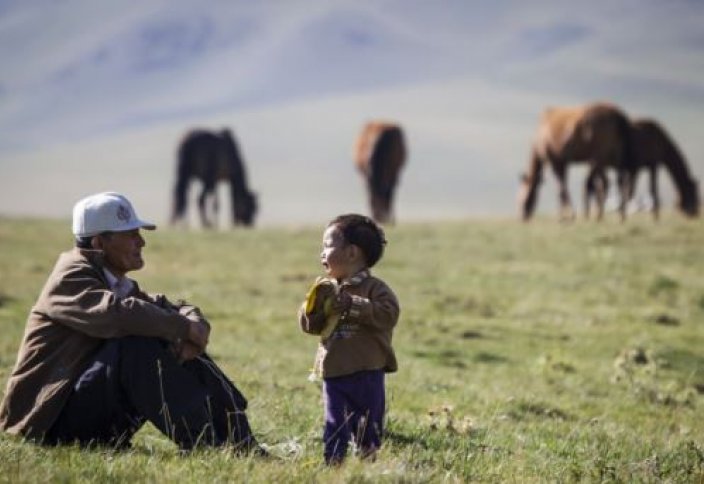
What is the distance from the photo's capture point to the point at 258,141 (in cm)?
17700

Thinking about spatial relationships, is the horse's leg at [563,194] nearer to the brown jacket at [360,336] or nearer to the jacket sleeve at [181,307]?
the jacket sleeve at [181,307]

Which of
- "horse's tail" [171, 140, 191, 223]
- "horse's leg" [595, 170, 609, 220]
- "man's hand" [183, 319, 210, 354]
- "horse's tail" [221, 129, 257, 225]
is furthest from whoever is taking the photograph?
"horse's tail" [221, 129, 257, 225]

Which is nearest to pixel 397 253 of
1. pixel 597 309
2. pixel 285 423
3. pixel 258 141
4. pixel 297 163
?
pixel 597 309

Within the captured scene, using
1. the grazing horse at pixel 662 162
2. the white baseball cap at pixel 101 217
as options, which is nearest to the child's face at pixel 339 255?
the white baseball cap at pixel 101 217

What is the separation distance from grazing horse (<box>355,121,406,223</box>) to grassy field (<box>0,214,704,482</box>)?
3.54m

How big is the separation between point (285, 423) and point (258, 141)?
171 metres

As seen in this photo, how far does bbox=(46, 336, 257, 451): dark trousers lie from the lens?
5812mm

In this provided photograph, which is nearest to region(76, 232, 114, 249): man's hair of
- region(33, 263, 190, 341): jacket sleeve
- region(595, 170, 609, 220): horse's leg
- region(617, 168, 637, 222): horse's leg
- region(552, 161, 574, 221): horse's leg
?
region(33, 263, 190, 341): jacket sleeve

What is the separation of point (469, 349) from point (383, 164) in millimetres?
18465

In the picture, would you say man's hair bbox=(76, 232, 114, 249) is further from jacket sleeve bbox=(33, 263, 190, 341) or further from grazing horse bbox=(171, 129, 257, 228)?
grazing horse bbox=(171, 129, 257, 228)

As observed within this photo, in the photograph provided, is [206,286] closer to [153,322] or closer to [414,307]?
[414,307]

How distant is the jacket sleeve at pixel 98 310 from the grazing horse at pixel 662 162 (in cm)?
2420

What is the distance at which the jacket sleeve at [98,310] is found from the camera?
5.79 meters

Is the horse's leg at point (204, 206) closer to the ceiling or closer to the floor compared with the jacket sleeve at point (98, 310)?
closer to the ceiling
